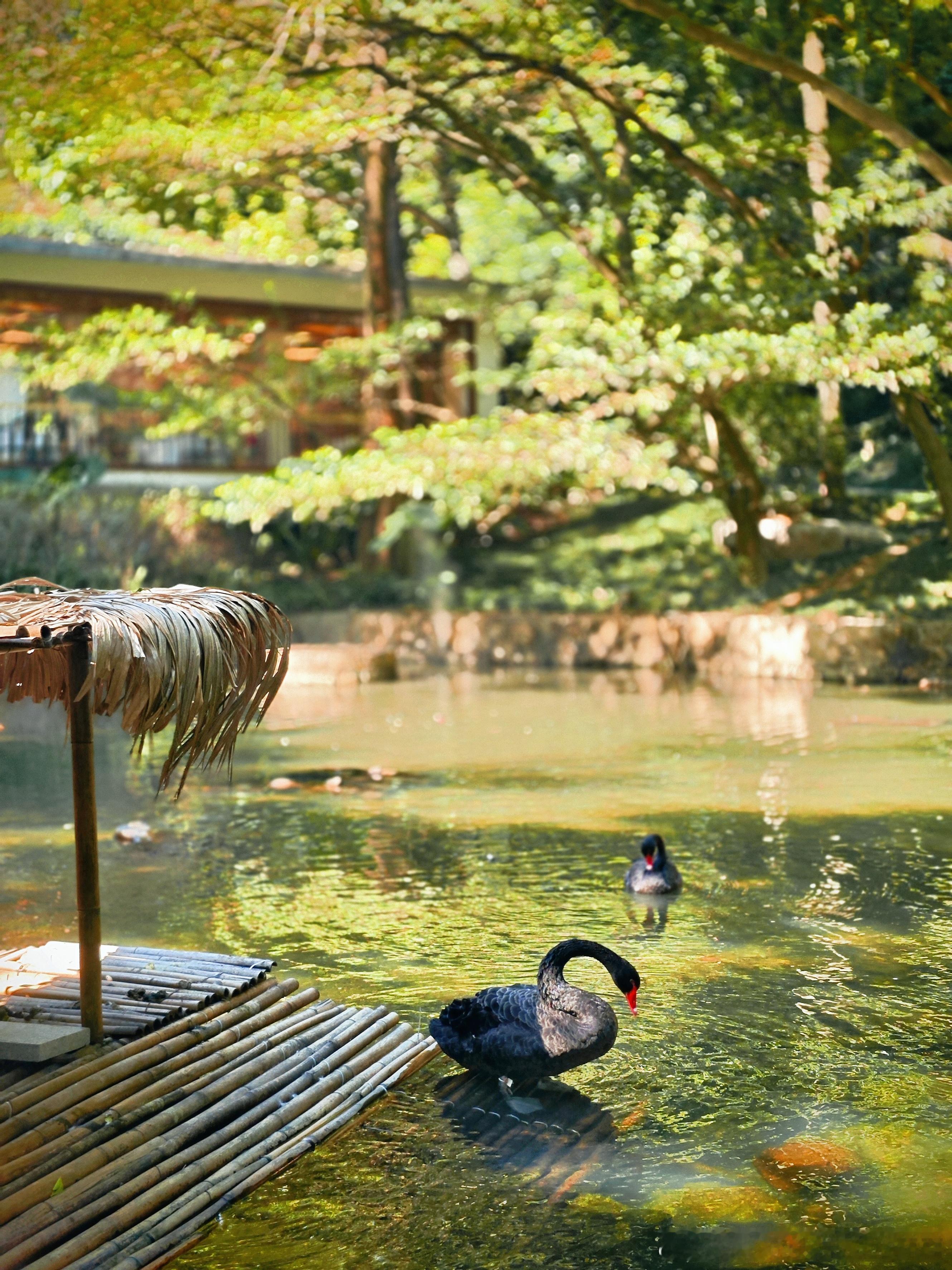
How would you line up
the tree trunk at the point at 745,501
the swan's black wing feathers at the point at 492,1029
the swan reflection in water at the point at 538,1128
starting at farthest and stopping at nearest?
the tree trunk at the point at 745,501, the swan's black wing feathers at the point at 492,1029, the swan reflection in water at the point at 538,1128

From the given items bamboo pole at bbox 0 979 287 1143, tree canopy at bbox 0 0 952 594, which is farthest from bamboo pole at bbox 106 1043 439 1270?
tree canopy at bbox 0 0 952 594

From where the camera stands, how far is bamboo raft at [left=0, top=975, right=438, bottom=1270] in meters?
3.84

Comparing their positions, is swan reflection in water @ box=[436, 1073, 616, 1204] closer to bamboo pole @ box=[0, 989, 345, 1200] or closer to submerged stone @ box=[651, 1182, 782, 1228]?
submerged stone @ box=[651, 1182, 782, 1228]

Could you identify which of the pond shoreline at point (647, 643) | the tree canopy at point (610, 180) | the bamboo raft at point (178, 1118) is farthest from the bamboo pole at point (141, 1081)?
the pond shoreline at point (647, 643)

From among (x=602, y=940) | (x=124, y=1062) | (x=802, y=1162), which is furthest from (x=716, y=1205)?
(x=602, y=940)

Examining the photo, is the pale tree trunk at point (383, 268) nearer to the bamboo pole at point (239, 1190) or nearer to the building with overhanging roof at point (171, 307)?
the building with overhanging roof at point (171, 307)

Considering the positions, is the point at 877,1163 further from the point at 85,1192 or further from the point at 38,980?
the point at 38,980

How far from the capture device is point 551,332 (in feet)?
68.2

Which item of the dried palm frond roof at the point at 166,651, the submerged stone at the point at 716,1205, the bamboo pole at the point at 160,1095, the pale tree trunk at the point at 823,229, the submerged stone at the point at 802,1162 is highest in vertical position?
the pale tree trunk at the point at 823,229

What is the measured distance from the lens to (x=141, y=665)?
4.63 meters

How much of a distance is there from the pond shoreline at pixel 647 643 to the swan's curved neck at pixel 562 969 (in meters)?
13.6

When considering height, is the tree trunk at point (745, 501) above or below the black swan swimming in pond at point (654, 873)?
above

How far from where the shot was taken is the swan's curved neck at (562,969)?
5.09m

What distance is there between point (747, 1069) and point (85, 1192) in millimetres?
2465
